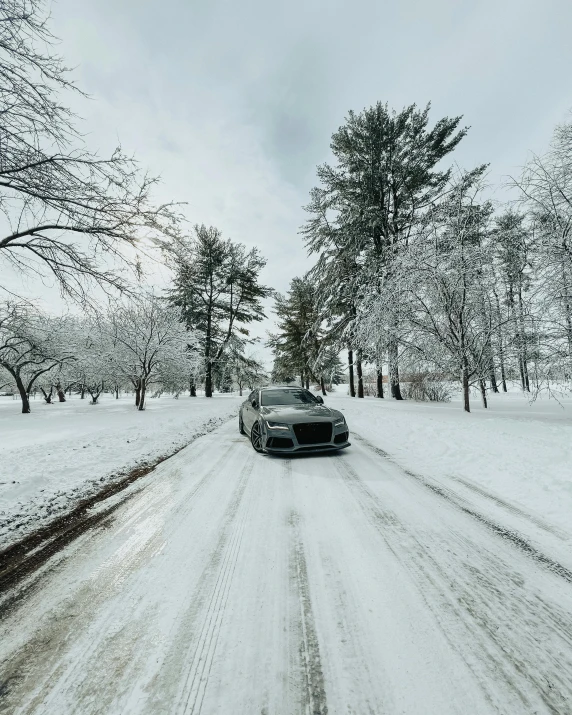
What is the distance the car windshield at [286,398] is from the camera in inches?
290

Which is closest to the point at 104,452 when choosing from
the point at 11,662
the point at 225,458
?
the point at 225,458

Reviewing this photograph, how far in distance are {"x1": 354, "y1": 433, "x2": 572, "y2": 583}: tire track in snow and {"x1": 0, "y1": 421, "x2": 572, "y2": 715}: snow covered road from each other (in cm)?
2

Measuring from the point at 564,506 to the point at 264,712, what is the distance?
12.3 feet

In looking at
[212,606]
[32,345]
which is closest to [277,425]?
[212,606]

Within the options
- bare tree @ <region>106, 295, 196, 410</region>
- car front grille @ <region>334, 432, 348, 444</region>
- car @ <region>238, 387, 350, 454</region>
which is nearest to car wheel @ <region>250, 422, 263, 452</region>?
car @ <region>238, 387, 350, 454</region>

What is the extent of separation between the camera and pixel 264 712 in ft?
4.51

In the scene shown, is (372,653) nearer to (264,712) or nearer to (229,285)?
(264,712)

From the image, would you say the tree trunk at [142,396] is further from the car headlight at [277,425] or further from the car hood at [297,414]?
the car headlight at [277,425]

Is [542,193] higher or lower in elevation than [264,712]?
higher

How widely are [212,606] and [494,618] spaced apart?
1.74 meters

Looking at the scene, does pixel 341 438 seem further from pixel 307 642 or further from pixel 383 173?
pixel 383 173

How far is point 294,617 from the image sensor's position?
197 cm

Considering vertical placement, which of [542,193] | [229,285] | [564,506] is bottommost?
[564,506]

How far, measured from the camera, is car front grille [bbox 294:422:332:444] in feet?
19.5
